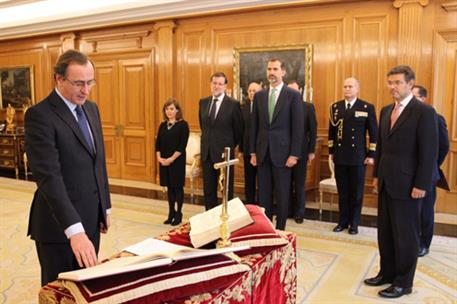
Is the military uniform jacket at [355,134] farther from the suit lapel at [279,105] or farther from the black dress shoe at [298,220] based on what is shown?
the suit lapel at [279,105]

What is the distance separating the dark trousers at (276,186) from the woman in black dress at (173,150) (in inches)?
45.9

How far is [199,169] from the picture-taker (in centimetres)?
657

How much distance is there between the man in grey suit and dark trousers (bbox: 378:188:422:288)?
1.13 m

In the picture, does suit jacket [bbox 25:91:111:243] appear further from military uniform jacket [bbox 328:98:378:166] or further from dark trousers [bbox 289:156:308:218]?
dark trousers [bbox 289:156:308:218]

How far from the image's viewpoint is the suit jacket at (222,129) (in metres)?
4.85

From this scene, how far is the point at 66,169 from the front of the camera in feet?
6.25

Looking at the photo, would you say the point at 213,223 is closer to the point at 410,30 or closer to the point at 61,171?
the point at 61,171

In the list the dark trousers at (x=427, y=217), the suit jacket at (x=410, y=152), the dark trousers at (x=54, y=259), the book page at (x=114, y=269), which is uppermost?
the suit jacket at (x=410, y=152)

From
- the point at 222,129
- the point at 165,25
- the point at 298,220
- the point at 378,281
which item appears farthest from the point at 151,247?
the point at 165,25

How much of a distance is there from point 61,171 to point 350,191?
3727mm

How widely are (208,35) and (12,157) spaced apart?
17.3ft

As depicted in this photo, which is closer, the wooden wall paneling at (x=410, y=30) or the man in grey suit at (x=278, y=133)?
the man in grey suit at (x=278, y=133)

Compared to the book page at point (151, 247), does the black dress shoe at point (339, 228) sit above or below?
below

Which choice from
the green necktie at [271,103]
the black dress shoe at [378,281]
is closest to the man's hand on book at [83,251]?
the black dress shoe at [378,281]
